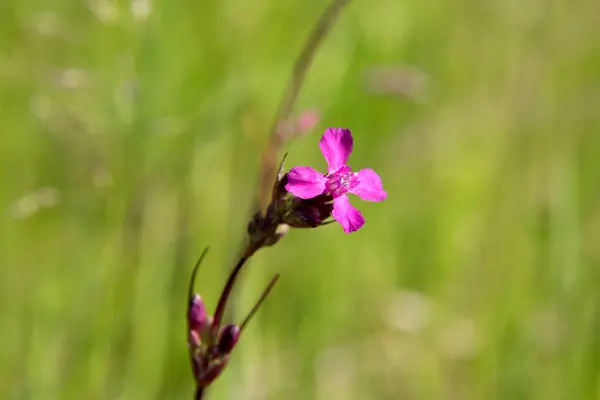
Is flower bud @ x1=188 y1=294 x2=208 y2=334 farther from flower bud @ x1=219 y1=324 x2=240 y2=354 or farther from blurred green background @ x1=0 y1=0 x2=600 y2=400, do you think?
blurred green background @ x1=0 y1=0 x2=600 y2=400

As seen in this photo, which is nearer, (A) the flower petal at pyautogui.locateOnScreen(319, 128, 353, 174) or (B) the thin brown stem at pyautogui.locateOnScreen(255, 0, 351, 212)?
(A) the flower petal at pyautogui.locateOnScreen(319, 128, 353, 174)

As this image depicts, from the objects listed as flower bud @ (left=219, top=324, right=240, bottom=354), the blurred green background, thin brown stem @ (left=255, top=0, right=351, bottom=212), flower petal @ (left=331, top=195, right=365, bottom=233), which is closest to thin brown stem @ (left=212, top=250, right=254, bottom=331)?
flower bud @ (left=219, top=324, right=240, bottom=354)

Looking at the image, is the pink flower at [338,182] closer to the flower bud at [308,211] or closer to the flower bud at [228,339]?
the flower bud at [308,211]

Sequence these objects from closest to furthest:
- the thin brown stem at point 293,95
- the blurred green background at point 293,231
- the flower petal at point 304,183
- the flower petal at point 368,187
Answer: the flower petal at point 304,183 → the flower petal at point 368,187 → the thin brown stem at point 293,95 → the blurred green background at point 293,231

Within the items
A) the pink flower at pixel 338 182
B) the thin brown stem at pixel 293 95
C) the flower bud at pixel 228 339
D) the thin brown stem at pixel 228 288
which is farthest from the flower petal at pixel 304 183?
the thin brown stem at pixel 293 95

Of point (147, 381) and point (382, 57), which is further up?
point (382, 57)

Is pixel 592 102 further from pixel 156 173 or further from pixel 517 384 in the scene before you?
pixel 156 173

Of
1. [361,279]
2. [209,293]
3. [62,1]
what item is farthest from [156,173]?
[62,1]
